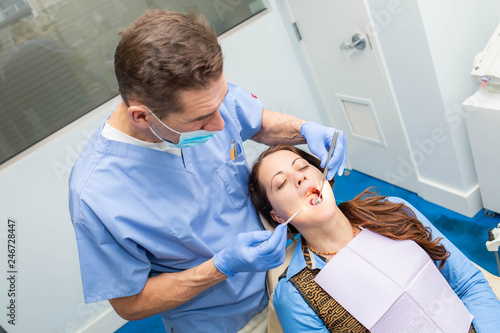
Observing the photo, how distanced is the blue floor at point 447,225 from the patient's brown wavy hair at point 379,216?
2.92ft

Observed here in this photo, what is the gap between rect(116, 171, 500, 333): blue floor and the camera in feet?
6.79

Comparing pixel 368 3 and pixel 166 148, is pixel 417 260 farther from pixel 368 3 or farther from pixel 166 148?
pixel 368 3

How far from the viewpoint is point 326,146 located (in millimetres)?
1477

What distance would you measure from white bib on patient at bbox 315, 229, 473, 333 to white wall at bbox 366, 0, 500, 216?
3.32 feet

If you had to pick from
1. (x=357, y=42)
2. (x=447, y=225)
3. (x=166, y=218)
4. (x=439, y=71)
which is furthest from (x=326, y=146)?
(x=447, y=225)

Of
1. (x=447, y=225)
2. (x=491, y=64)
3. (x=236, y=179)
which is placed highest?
(x=236, y=179)

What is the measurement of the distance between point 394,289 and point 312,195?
0.38 meters

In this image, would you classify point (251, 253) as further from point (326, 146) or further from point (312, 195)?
point (326, 146)

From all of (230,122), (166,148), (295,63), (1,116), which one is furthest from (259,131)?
(1,116)

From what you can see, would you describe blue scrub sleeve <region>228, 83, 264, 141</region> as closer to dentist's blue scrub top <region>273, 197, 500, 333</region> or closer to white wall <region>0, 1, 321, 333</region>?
dentist's blue scrub top <region>273, 197, 500, 333</region>

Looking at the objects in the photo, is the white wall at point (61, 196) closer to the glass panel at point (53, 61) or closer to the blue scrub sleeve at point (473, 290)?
the glass panel at point (53, 61)

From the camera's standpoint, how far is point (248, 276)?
1395 millimetres

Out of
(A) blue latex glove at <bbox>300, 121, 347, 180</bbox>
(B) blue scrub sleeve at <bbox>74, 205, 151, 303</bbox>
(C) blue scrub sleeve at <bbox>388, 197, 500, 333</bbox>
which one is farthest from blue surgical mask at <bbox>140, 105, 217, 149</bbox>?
(C) blue scrub sleeve at <bbox>388, 197, 500, 333</bbox>

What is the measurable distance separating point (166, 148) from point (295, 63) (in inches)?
69.6
